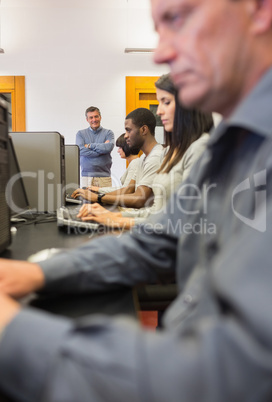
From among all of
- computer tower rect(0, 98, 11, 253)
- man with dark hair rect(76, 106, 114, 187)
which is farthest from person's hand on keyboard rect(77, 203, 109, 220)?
man with dark hair rect(76, 106, 114, 187)

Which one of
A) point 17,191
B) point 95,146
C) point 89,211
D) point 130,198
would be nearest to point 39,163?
point 17,191

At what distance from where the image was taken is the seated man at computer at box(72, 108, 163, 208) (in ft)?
7.53

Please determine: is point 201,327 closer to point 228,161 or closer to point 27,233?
point 228,161

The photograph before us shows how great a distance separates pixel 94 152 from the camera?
452cm

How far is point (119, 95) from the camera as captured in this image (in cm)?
Answer: 475

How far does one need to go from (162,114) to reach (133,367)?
1.55 m

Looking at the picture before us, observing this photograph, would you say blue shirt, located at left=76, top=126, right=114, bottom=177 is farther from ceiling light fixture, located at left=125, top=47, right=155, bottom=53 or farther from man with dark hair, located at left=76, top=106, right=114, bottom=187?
ceiling light fixture, located at left=125, top=47, right=155, bottom=53

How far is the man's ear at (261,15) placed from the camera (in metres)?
0.46

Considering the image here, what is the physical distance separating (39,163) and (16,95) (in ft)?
10.3

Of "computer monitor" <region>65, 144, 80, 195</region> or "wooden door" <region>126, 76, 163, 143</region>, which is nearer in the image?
"computer monitor" <region>65, 144, 80, 195</region>

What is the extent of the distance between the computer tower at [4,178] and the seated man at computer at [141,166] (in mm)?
1296

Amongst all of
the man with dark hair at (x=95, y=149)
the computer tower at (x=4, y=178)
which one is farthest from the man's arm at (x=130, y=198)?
the man with dark hair at (x=95, y=149)

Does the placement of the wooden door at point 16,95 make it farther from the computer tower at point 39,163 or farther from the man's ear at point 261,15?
the man's ear at point 261,15

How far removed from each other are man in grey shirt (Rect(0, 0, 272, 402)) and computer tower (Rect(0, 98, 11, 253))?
0.37 metres
